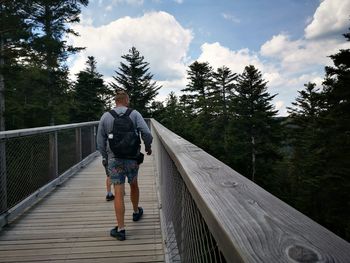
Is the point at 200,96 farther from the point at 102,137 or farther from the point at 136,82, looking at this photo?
the point at 102,137

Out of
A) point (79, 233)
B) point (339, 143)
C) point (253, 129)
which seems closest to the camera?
point (79, 233)

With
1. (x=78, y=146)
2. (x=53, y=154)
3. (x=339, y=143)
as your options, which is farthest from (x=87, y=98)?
(x=53, y=154)

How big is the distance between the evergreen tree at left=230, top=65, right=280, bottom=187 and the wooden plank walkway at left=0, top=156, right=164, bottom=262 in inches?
1327

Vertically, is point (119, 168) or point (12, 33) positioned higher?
point (12, 33)

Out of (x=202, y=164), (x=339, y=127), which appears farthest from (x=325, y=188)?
(x=202, y=164)

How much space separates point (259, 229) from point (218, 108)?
43.8 m

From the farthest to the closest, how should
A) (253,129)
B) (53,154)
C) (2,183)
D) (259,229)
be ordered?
1. (253,129)
2. (53,154)
3. (2,183)
4. (259,229)

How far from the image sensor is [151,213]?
443cm

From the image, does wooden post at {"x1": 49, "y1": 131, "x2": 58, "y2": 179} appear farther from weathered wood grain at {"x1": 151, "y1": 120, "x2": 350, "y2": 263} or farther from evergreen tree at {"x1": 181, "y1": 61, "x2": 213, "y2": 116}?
evergreen tree at {"x1": 181, "y1": 61, "x2": 213, "y2": 116}

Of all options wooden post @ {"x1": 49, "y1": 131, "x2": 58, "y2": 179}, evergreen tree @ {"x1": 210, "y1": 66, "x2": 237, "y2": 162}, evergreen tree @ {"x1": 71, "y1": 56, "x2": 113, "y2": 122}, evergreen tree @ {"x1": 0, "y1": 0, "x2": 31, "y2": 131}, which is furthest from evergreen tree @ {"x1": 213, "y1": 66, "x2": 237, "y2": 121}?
wooden post @ {"x1": 49, "y1": 131, "x2": 58, "y2": 179}

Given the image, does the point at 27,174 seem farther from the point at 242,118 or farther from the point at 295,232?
the point at 242,118

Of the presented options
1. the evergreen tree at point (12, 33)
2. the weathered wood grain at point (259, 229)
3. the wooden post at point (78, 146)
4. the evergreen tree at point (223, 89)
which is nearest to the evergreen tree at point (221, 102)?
the evergreen tree at point (223, 89)

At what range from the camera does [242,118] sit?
38062 mm

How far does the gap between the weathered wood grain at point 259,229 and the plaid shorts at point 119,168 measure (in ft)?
8.06
